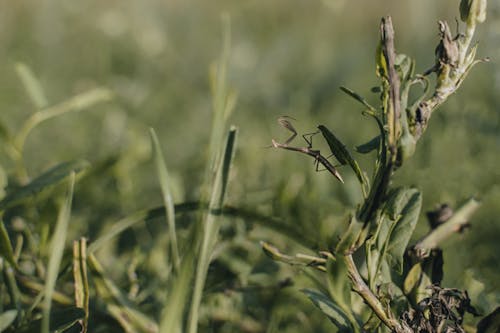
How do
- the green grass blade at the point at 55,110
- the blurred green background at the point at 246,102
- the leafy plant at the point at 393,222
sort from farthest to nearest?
1. the blurred green background at the point at 246,102
2. the green grass blade at the point at 55,110
3. the leafy plant at the point at 393,222

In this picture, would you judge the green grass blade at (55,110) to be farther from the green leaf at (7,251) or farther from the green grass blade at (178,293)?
the green grass blade at (178,293)

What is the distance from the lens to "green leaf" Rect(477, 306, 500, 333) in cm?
55

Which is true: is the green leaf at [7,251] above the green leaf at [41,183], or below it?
below

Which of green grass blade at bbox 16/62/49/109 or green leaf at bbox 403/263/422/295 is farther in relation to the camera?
green grass blade at bbox 16/62/49/109

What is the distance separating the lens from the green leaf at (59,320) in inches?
23.7

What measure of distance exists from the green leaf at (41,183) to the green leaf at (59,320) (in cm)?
14

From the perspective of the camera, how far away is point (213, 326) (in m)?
0.81

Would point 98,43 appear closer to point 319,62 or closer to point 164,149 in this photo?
point 319,62

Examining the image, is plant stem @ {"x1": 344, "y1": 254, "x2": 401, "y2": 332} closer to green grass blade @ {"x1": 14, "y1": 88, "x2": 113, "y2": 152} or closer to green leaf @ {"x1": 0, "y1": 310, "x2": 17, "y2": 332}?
green leaf @ {"x1": 0, "y1": 310, "x2": 17, "y2": 332}

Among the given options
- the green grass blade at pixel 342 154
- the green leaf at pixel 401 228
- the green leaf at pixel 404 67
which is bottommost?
the green leaf at pixel 401 228

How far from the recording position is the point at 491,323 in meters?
0.55

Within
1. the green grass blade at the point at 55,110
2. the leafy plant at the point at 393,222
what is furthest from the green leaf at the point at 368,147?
the green grass blade at the point at 55,110

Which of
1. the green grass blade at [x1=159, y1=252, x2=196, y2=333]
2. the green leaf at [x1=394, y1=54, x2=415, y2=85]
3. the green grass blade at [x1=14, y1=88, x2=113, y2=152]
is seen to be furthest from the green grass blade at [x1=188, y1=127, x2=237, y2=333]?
the green grass blade at [x1=14, y1=88, x2=113, y2=152]

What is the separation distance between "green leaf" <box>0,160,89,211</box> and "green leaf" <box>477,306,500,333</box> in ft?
1.42
